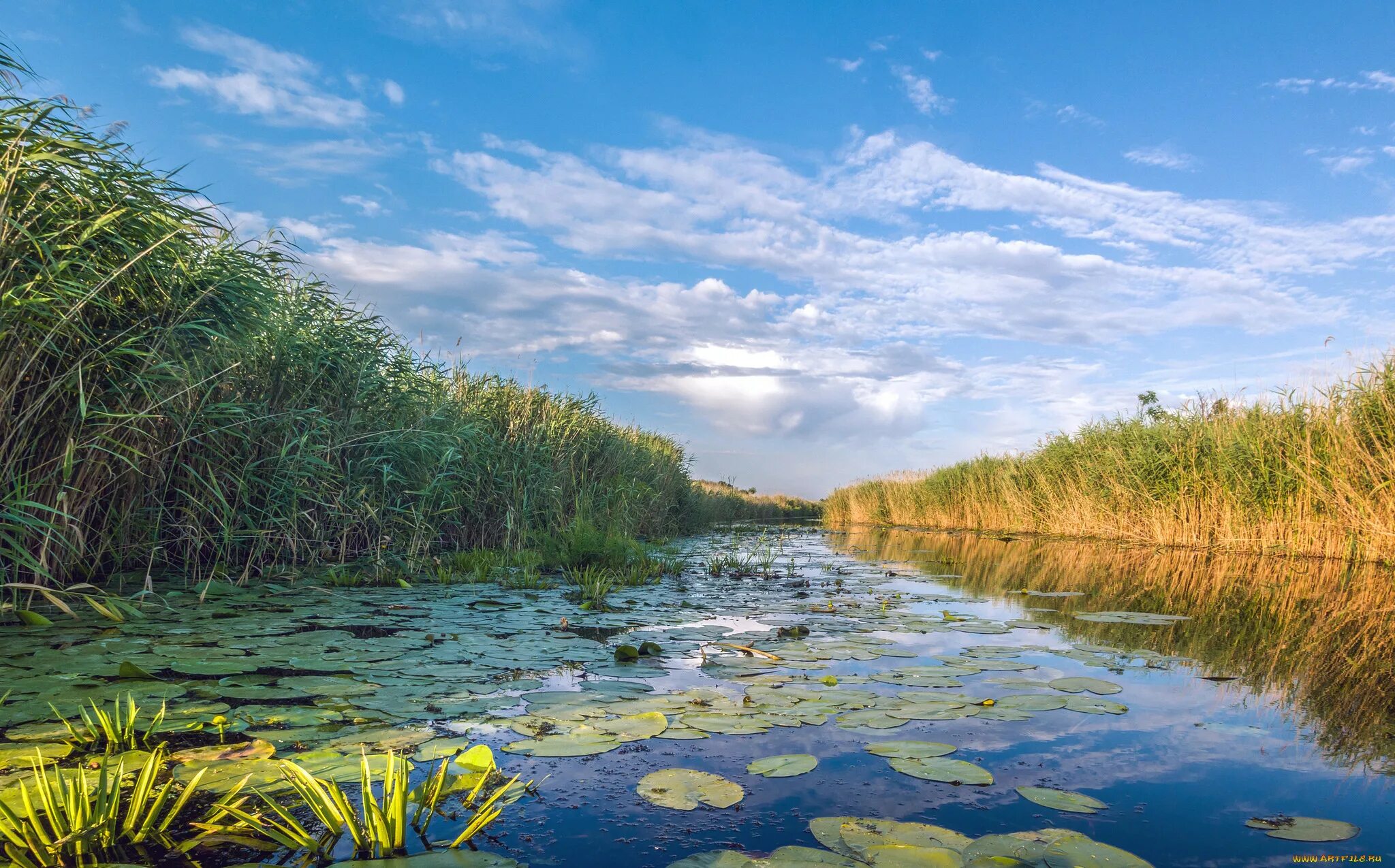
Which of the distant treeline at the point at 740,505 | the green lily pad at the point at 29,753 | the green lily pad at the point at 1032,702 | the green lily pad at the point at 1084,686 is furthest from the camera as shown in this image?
the distant treeline at the point at 740,505

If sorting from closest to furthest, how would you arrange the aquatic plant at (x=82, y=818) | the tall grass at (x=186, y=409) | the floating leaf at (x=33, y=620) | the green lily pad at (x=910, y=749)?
the aquatic plant at (x=82, y=818) → the green lily pad at (x=910, y=749) → the floating leaf at (x=33, y=620) → the tall grass at (x=186, y=409)

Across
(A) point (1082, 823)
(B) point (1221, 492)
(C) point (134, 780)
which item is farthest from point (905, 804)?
(B) point (1221, 492)

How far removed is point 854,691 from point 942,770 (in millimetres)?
868

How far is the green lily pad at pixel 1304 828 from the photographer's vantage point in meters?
1.76

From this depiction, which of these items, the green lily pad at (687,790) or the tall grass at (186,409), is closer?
the green lily pad at (687,790)

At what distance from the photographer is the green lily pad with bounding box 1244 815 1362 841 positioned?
1.76 meters

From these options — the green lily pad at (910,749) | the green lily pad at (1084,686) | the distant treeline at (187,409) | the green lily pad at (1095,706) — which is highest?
the distant treeline at (187,409)

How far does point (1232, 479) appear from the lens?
10.1 m

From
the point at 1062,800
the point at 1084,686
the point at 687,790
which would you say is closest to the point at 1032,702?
the point at 1084,686

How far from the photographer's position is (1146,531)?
485 inches

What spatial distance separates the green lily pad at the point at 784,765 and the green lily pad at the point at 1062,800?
0.57 m

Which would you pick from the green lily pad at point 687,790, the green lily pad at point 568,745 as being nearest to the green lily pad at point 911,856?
the green lily pad at point 687,790

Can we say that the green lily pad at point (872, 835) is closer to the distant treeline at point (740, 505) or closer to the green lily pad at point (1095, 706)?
the green lily pad at point (1095, 706)

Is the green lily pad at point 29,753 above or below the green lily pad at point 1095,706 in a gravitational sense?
below
